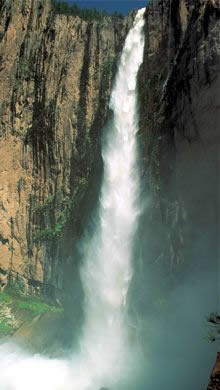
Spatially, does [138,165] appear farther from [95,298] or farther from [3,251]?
[3,251]

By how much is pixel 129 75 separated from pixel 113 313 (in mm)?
9626

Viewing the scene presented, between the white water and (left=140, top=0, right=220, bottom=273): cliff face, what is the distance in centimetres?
143

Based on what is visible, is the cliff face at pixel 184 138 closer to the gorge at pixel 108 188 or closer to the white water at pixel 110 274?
the gorge at pixel 108 188

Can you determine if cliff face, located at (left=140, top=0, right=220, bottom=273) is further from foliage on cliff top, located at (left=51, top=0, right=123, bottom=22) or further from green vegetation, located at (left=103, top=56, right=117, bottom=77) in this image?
foliage on cliff top, located at (left=51, top=0, right=123, bottom=22)

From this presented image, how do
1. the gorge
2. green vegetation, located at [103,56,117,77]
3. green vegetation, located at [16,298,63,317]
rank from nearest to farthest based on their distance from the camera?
the gorge < green vegetation, located at [16,298,63,317] < green vegetation, located at [103,56,117,77]

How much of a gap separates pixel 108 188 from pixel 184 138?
530cm

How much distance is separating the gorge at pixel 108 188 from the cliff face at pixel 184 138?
47 mm

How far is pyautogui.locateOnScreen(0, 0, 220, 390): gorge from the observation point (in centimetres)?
1143

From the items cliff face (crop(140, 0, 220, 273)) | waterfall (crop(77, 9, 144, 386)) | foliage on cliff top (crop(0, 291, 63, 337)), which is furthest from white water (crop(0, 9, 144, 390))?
foliage on cliff top (crop(0, 291, 63, 337))

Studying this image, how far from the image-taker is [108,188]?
53.6 ft

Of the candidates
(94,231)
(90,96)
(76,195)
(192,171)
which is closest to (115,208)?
(94,231)

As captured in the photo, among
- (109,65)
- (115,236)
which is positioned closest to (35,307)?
(115,236)

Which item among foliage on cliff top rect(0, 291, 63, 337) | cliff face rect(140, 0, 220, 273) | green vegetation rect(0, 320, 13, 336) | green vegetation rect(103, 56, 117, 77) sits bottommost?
green vegetation rect(0, 320, 13, 336)

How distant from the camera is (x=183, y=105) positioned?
11.8 meters
